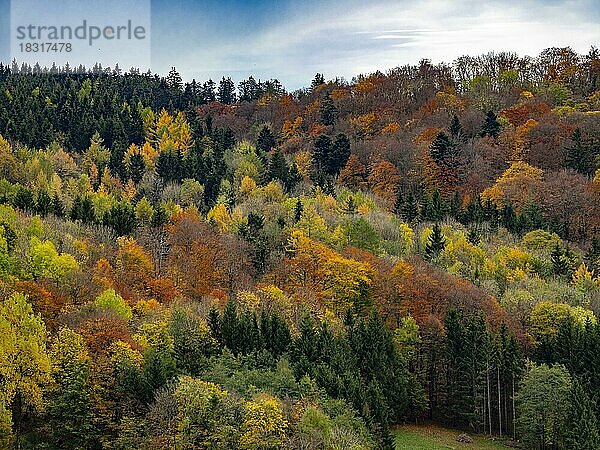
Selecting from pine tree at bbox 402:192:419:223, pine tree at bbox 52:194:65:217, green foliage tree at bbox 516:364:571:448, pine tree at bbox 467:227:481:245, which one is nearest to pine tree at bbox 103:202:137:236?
pine tree at bbox 52:194:65:217

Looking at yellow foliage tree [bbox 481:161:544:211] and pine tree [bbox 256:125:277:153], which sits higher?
pine tree [bbox 256:125:277:153]

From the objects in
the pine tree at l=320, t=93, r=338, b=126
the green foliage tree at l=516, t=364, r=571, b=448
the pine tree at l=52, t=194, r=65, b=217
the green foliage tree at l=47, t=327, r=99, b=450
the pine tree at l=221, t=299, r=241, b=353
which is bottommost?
the green foliage tree at l=516, t=364, r=571, b=448

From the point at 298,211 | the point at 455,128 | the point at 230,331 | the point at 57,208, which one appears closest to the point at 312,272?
the point at 230,331

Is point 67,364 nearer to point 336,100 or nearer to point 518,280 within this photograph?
point 518,280

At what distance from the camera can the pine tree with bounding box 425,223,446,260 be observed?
7981 centimetres

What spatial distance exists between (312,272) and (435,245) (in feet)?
60.1

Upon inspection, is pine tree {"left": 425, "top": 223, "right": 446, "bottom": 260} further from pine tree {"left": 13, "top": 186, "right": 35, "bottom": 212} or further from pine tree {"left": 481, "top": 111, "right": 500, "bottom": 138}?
pine tree {"left": 13, "top": 186, "right": 35, "bottom": 212}

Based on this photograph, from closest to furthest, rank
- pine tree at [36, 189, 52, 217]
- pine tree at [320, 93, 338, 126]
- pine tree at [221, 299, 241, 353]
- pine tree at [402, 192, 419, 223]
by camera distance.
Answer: pine tree at [221, 299, 241, 353]
pine tree at [36, 189, 52, 217]
pine tree at [402, 192, 419, 223]
pine tree at [320, 93, 338, 126]

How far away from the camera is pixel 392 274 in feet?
226

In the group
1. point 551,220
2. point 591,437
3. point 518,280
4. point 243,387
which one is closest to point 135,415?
point 243,387

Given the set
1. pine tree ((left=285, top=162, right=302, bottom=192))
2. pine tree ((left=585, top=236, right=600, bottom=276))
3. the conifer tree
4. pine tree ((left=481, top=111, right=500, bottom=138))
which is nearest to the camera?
pine tree ((left=585, top=236, right=600, bottom=276))

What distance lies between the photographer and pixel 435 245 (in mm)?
80312

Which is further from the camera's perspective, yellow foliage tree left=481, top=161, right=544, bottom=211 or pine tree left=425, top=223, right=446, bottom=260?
yellow foliage tree left=481, top=161, right=544, bottom=211

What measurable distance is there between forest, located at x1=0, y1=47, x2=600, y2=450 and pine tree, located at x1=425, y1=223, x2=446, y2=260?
29 cm
